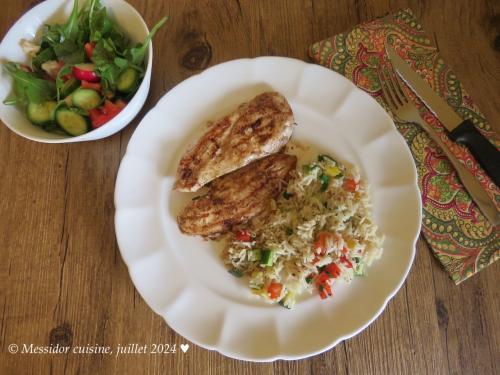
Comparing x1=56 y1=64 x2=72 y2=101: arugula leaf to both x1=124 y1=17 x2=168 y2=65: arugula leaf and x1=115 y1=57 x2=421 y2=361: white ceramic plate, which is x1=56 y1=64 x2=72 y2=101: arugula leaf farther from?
x1=115 y1=57 x2=421 y2=361: white ceramic plate

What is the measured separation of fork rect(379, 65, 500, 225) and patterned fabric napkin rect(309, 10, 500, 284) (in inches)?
1.2

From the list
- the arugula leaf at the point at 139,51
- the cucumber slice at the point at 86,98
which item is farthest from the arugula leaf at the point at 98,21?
the cucumber slice at the point at 86,98

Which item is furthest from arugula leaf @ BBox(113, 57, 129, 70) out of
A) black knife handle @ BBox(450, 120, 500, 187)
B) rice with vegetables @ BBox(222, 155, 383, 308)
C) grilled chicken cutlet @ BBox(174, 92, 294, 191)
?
black knife handle @ BBox(450, 120, 500, 187)

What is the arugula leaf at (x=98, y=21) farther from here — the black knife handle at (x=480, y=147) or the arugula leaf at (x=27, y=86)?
the black knife handle at (x=480, y=147)

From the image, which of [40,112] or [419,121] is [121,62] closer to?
[40,112]

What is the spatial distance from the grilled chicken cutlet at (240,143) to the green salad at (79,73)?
1.45 feet

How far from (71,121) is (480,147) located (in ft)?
6.44

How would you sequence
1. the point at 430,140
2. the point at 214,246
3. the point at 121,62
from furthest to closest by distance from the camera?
the point at 430,140 < the point at 214,246 < the point at 121,62

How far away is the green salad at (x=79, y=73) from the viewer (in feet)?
5.97

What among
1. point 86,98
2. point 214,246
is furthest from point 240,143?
point 86,98

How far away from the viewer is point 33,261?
195 centimetres

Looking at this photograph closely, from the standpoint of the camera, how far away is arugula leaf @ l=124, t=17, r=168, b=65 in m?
1.82

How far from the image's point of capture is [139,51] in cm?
184

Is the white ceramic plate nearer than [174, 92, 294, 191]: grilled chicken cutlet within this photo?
Yes
